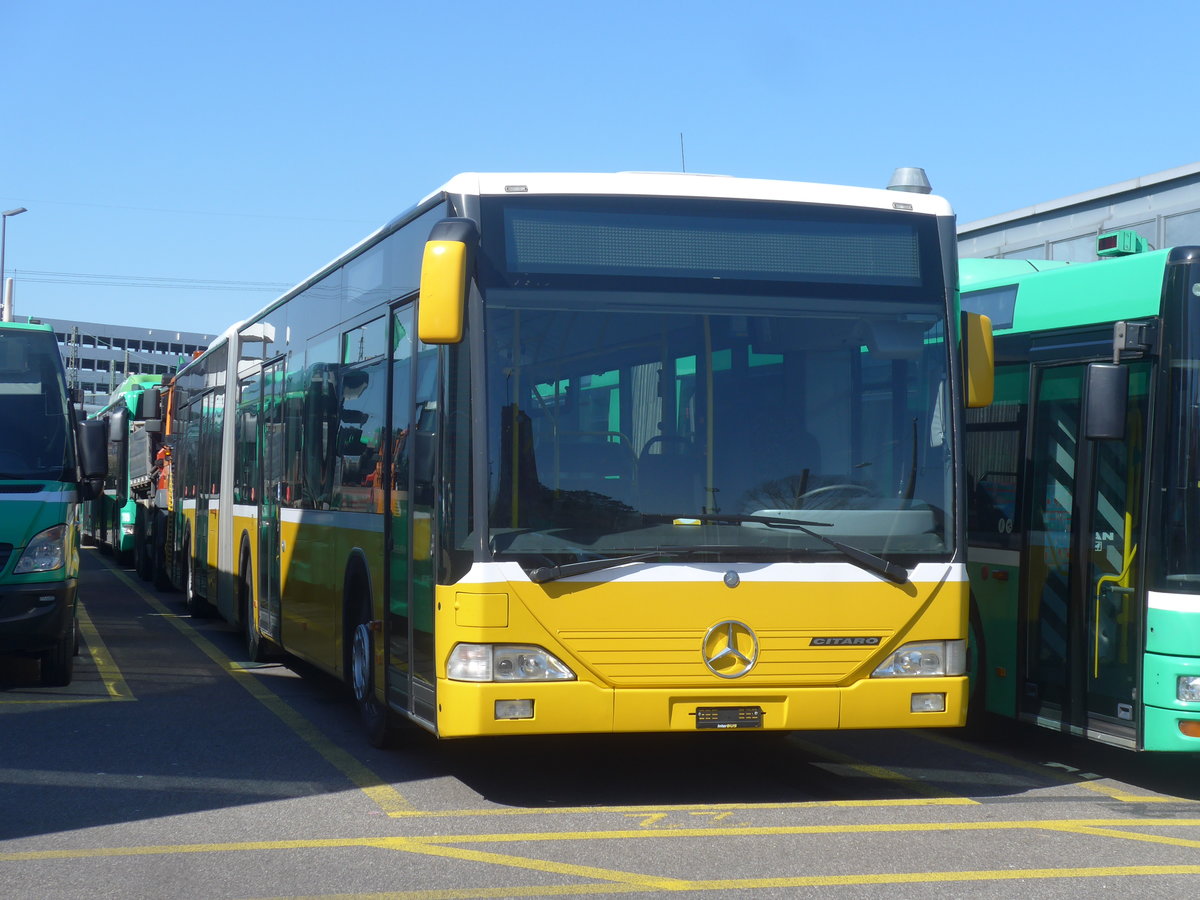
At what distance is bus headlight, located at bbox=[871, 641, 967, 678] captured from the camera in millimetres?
7820

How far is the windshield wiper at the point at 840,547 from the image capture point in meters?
7.64

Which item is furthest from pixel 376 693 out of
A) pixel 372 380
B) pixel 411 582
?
pixel 372 380

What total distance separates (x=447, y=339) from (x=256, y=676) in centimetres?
679

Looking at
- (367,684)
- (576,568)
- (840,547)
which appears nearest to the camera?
(576,568)

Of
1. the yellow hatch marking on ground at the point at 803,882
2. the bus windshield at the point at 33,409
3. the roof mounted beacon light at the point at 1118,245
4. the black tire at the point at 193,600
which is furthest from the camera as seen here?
the black tire at the point at 193,600

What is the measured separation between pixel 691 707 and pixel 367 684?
262 cm

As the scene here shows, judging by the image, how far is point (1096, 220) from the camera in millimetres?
17484

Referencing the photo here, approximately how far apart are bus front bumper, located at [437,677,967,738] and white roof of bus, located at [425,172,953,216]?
2.35m

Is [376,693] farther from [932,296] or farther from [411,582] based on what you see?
[932,296]

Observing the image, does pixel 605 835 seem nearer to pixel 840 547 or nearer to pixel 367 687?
pixel 840 547

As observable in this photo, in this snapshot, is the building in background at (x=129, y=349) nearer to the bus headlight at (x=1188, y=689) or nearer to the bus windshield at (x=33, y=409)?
the bus windshield at (x=33, y=409)

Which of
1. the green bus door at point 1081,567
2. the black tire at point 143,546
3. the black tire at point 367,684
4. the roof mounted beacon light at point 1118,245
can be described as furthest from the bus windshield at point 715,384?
the black tire at point 143,546

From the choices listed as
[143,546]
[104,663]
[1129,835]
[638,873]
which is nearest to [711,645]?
[638,873]

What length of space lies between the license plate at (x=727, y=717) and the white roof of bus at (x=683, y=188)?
250cm
